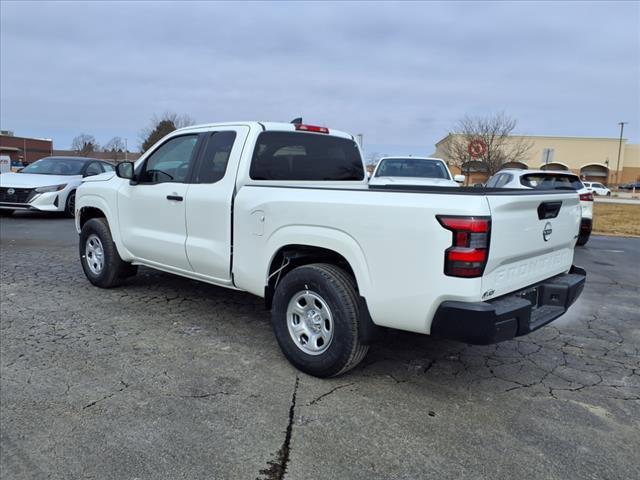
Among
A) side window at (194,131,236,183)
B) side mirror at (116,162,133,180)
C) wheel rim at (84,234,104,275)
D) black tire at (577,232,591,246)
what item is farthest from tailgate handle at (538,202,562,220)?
black tire at (577,232,591,246)

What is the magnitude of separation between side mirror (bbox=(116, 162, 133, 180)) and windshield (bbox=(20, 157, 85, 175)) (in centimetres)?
909

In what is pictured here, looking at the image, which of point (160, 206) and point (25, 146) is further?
point (25, 146)

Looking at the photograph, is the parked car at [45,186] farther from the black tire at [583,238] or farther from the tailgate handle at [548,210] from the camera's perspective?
the tailgate handle at [548,210]

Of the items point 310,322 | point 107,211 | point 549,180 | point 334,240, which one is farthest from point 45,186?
point 549,180

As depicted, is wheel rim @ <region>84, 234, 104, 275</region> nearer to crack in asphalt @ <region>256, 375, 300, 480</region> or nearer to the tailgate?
crack in asphalt @ <region>256, 375, 300, 480</region>

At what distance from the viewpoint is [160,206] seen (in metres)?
4.94

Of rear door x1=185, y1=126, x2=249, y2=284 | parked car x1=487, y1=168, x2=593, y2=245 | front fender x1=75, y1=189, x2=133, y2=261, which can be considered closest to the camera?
rear door x1=185, y1=126, x2=249, y2=284

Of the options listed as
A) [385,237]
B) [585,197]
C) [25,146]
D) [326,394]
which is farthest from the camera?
[25,146]

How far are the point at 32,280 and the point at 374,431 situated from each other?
515cm

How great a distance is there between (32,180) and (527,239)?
493 inches

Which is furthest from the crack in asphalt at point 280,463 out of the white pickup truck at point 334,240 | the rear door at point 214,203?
the rear door at point 214,203

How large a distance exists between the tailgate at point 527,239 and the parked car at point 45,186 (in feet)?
38.5

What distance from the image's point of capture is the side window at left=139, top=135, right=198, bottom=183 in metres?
4.85

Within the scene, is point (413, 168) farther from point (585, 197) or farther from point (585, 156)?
point (585, 156)
